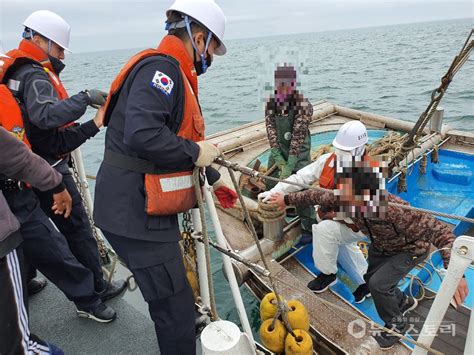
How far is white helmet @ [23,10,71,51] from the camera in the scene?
2.91 meters

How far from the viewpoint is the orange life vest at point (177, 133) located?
1.99 m

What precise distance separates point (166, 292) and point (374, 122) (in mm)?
7733

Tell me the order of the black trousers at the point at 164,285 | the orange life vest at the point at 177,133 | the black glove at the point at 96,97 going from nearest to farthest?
the orange life vest at the point at 177,133, the black trousers at the point at 164,285, the black glove at the point at 96,97

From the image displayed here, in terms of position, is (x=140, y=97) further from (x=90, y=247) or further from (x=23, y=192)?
(x=90, y=247)

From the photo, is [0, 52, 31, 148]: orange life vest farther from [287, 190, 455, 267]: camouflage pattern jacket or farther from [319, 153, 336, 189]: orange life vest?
[319, 153, 336, 189]: orange life vest

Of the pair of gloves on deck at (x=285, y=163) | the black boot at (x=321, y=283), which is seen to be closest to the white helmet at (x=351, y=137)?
the pair of gloves on deck at (x=285, y=163)

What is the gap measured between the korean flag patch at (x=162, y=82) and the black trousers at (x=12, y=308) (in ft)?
3.97

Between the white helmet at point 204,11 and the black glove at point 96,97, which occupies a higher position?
the white helmet at point 204,11

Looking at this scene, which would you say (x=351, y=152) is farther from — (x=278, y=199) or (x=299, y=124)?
(x=299, y=124)

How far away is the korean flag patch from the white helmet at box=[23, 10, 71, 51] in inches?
67.0

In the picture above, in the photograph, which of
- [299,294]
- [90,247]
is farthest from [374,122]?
[90,247]

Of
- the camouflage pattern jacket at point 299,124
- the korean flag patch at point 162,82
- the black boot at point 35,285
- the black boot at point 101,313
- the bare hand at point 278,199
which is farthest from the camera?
the camouflage pattern jacket at point 299,124

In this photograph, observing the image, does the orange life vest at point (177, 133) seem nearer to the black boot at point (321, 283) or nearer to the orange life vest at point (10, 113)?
the orange life vest at point (10, 113)

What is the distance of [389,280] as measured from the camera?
316cm
